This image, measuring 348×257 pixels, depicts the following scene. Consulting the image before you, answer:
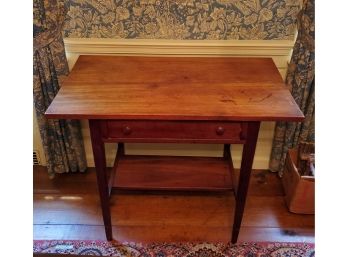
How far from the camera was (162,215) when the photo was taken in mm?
1729

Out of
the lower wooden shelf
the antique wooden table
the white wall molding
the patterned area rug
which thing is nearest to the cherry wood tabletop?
the antique wooden table

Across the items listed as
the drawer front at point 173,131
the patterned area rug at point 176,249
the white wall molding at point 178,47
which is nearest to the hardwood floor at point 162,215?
the patterned area rug at point 176,249

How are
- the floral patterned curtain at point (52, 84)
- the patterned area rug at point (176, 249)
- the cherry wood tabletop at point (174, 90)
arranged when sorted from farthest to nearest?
the patterned area rug at point (176, 249) → the floral patterned curtain at point (52, 84) → the cherry wood tabletop at point (174, 90)

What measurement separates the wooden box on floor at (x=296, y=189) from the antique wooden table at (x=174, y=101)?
39 centimetres

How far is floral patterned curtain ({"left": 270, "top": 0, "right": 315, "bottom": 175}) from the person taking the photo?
4.72ft

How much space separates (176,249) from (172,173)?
0.38 m

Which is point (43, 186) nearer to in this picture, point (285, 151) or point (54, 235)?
point (54, 235)

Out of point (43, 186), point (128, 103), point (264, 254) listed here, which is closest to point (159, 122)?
point (128, 103)

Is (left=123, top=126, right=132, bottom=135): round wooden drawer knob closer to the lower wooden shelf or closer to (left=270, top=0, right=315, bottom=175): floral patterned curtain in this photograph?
the lower wooden shelf

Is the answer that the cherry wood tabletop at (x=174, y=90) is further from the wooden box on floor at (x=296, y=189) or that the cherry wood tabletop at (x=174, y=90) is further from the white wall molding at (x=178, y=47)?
the wooden box on floor at (x=296, y=189)

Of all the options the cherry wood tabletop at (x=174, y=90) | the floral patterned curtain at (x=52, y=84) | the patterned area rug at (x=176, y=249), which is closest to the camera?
the cherry wood tabletop at (x=174, y=90)

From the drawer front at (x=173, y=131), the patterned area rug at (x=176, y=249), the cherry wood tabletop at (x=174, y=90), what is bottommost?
the patterned area rug at (x=176, y=249)

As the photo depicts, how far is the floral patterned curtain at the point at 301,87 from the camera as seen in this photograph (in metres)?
1.44

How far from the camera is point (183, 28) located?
154 centimetres
